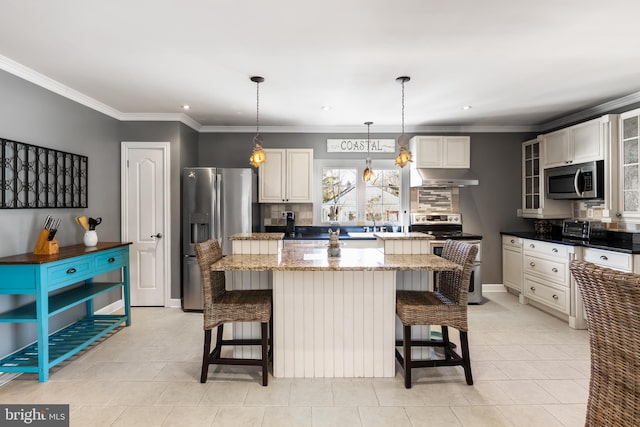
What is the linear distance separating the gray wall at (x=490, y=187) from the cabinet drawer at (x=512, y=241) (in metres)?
0.15

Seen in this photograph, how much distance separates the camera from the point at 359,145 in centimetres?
532

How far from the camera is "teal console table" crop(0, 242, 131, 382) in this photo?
2.62 meters

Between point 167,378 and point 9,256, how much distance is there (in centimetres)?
162

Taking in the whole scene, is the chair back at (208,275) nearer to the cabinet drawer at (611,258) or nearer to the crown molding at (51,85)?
the crown molding at (51,85)

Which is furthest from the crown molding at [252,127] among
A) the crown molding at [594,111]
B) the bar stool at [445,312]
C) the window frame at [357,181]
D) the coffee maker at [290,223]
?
the bar stool at [445,312]

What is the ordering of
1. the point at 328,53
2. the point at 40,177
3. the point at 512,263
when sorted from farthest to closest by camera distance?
the point at 512,263 < the point at 40,177 < the point at 328,53

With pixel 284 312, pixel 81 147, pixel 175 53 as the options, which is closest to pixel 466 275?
pixel 284 312

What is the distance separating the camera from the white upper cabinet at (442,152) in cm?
493

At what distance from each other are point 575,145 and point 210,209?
14.5ft

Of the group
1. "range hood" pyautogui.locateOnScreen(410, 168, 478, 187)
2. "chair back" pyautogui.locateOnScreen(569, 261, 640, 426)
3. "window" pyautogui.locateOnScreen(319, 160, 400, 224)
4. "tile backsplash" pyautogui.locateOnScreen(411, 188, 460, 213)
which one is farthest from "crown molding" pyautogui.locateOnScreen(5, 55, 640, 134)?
"chair back" pyautogui.locateOnScreen(569, 261, 640, 426)

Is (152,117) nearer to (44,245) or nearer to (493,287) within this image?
(44,245)

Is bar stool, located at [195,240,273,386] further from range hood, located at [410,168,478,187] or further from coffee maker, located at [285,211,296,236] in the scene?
range hood, located at [410,168,478,187]

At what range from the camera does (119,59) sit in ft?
9.40

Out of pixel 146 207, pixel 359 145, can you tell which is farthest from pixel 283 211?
pixel 146 207
